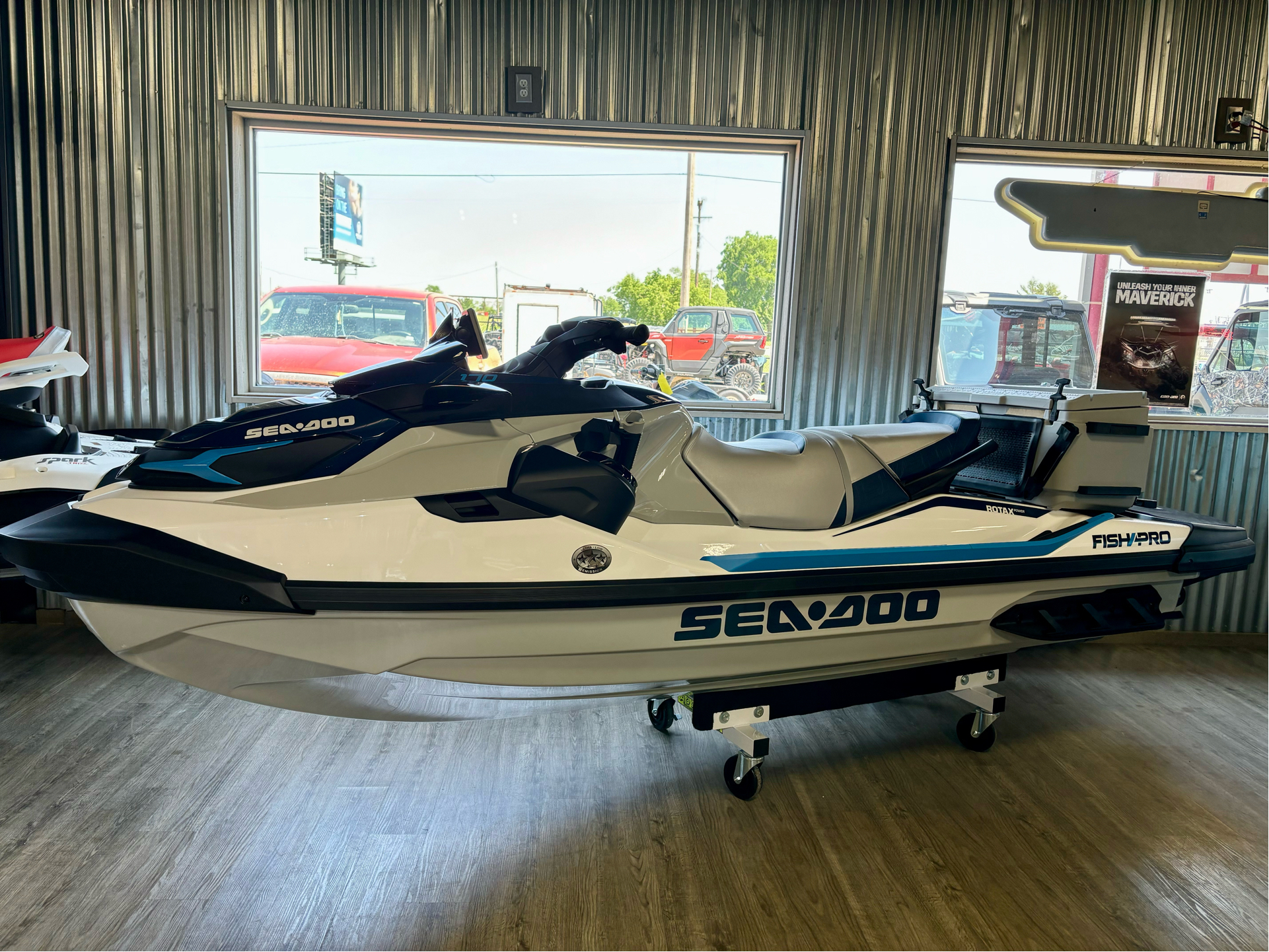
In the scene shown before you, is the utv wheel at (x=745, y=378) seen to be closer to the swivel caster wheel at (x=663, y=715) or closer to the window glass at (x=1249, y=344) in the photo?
the swivel caster wheel at (x=663, y=715)

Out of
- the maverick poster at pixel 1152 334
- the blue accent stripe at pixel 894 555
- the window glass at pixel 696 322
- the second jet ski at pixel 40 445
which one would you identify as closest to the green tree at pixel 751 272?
the window glass at pixel 696 322

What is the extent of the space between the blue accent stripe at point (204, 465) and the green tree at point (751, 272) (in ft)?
7.37

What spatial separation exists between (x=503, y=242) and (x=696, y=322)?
0.87 m

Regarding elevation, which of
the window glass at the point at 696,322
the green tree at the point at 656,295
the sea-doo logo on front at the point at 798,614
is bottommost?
the sea-doo logo on front at the point at 798,614

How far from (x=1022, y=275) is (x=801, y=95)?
124 cm

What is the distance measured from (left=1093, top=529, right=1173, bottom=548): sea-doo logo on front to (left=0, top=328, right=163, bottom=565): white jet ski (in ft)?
9.36

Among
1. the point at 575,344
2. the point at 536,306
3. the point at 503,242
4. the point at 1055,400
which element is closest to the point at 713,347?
the point at 536,306

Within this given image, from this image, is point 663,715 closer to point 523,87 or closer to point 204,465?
point 204,465

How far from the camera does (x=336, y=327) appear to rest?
10.9 feet

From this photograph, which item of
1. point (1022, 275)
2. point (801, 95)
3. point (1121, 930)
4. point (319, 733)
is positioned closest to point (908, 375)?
point (1022, 275)

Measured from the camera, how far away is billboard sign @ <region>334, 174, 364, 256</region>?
10.6 feet

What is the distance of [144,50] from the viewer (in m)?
3.00

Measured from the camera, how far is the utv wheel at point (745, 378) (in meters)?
3.43

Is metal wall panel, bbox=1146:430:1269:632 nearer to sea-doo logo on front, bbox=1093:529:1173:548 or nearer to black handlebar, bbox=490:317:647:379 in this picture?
sea-doo logo on front, bbox=1093:529:1173:548
